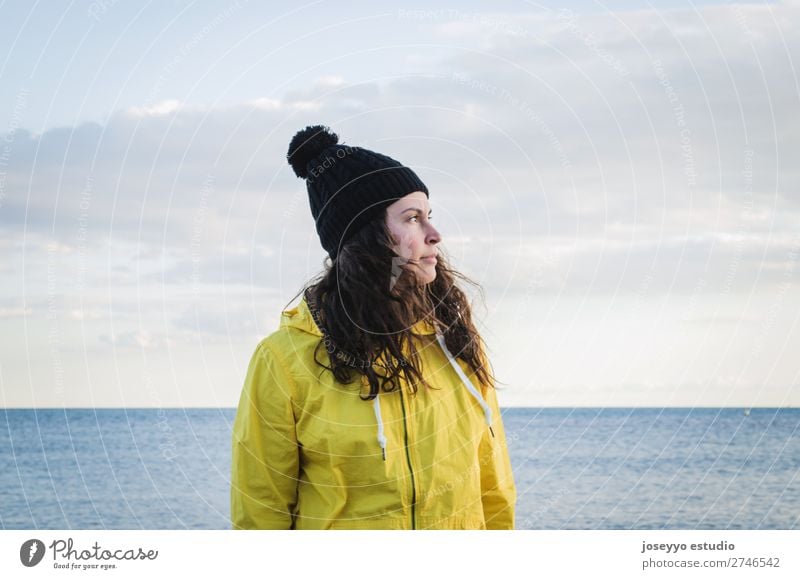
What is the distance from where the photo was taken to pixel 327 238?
3240mm

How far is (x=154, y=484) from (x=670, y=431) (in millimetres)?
20896

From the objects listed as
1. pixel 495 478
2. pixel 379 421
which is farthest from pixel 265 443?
pixel 495 478

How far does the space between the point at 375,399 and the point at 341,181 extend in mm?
880

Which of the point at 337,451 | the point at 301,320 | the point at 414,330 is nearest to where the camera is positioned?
the point at 337,451

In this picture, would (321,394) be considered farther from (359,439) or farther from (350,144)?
(350,144)

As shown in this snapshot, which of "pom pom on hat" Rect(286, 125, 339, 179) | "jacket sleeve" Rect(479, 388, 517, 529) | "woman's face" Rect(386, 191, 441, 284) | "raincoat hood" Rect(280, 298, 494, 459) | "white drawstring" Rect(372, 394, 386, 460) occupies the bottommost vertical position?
"jacket sleeve" Rect(479, 388, 517, 529)

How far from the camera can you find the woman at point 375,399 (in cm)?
277

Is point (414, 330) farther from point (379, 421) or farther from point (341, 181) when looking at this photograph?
point (341, 181)

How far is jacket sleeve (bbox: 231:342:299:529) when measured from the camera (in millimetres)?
2775

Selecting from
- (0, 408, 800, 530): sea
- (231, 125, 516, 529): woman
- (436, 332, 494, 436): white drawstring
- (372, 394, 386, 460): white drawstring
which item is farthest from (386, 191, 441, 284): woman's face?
(0, 408, 800, 530): sea

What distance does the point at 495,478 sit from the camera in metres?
3.06

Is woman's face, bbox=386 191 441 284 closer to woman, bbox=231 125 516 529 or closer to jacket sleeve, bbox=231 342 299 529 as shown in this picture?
woman, bbox=231 125 516 529

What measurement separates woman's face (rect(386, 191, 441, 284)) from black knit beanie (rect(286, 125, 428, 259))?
0.19ft
